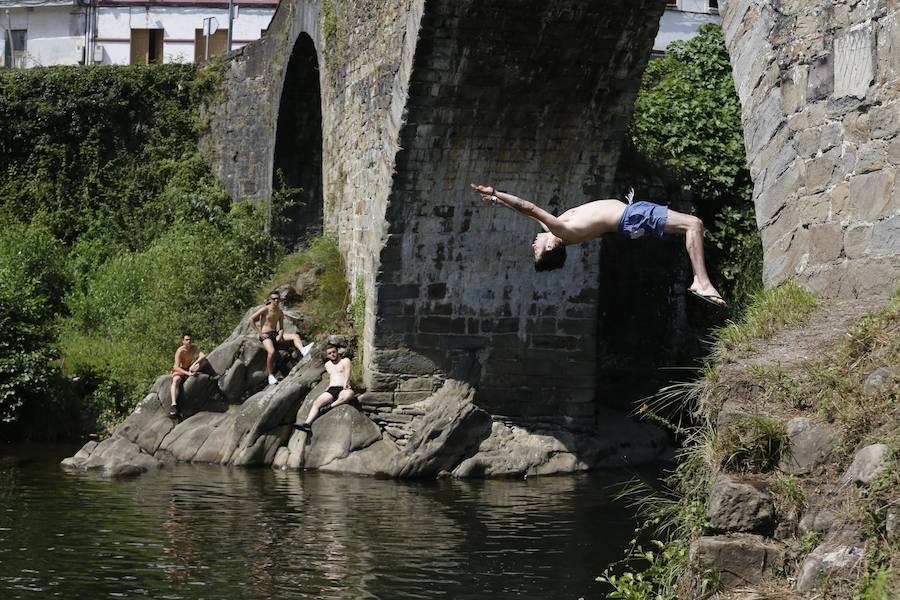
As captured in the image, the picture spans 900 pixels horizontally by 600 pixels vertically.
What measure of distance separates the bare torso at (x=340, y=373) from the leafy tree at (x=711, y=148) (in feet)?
17.2

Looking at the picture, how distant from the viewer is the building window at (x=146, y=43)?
1334 inches

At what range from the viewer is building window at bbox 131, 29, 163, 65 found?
3388cm

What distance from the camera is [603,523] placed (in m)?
10.8

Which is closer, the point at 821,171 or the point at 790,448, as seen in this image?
the point at 790,448

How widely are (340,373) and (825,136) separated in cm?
869

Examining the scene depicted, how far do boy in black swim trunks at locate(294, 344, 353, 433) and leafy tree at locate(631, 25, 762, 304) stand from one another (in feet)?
17.4

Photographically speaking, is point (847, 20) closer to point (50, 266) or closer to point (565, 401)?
point (565, 401)

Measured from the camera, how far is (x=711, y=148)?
18.1 metres

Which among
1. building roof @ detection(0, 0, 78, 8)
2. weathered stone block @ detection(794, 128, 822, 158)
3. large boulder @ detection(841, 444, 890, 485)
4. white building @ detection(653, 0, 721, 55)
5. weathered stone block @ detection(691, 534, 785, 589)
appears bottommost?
weathered stone block @ detection(691, 534, 785, 589)

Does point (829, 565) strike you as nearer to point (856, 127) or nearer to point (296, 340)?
point (856, 127)

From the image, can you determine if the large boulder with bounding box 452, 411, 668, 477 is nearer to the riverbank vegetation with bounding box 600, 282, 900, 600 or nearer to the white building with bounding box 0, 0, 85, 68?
the riverbank vegetation with bounding box 600, 282, 900, 600

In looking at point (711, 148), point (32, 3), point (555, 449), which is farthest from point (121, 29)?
point (555, 449)

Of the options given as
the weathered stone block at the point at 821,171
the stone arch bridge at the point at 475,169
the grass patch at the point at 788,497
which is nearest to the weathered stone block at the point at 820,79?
the weathered stone block at the point at 821,171

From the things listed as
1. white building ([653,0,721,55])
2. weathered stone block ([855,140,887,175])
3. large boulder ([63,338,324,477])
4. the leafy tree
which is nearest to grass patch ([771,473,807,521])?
weathered stone block ([855,140,887,175])
